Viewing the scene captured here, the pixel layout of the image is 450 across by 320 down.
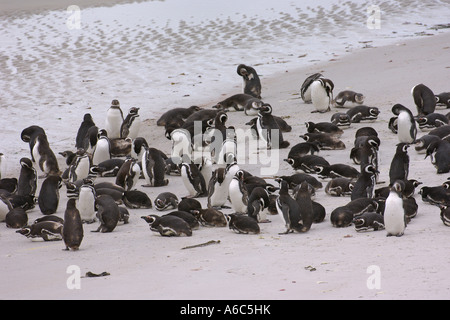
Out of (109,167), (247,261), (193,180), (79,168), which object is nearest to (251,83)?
(109,167)

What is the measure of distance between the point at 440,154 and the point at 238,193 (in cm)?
237

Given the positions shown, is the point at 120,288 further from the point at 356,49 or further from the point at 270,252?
the point at 356,49

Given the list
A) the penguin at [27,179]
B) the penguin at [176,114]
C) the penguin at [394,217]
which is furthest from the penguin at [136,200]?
the penguin at [176,114]

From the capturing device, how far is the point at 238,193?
8.11 m

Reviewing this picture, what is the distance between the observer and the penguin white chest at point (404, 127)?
33.5 ft

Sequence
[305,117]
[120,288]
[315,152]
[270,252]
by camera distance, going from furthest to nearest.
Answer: [305,117], [315,152], [270,252], [120,288]

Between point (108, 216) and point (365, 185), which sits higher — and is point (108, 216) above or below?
below

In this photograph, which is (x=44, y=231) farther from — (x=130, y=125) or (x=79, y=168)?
(x=130, y=125)

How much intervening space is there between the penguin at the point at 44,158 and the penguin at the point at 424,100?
4.96 meters

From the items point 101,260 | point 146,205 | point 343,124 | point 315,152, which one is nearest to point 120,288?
point 101,260

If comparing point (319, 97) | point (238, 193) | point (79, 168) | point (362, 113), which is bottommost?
point (79, 168)

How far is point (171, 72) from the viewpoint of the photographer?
53.9ft

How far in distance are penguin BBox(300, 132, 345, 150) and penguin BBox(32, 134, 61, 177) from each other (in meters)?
3.17

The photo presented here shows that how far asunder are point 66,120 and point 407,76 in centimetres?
575
